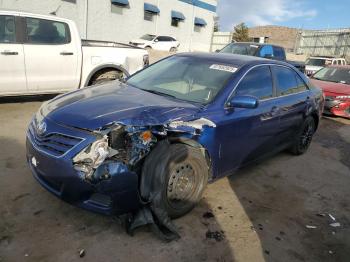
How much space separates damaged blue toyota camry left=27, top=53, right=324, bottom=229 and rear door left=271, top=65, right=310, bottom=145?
0.03 metres

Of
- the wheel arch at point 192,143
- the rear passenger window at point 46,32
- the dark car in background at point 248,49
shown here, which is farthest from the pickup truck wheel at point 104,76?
the dark car in background at point 248,49

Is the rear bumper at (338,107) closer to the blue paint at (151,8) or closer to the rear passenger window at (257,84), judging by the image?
the rear passenger window at (257,84)

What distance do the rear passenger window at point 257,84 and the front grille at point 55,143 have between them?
6.44ft

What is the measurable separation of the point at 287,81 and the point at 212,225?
106 inches

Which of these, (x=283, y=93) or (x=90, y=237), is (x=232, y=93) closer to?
(x=283, y=93)

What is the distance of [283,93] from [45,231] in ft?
11.6

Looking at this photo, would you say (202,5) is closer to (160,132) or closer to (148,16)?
(148,16)

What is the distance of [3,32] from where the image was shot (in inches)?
246

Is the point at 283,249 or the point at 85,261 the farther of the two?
the point at 283,249

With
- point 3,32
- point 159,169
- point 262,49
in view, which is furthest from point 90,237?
point 262,49

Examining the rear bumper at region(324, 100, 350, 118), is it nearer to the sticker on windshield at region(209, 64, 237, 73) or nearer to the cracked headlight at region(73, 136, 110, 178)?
the sticker on windshield at region(209, 64, 237, 73)

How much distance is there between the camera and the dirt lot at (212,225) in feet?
9.77

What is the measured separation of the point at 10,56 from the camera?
20.5 feet

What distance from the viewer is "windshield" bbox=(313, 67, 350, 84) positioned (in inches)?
419
